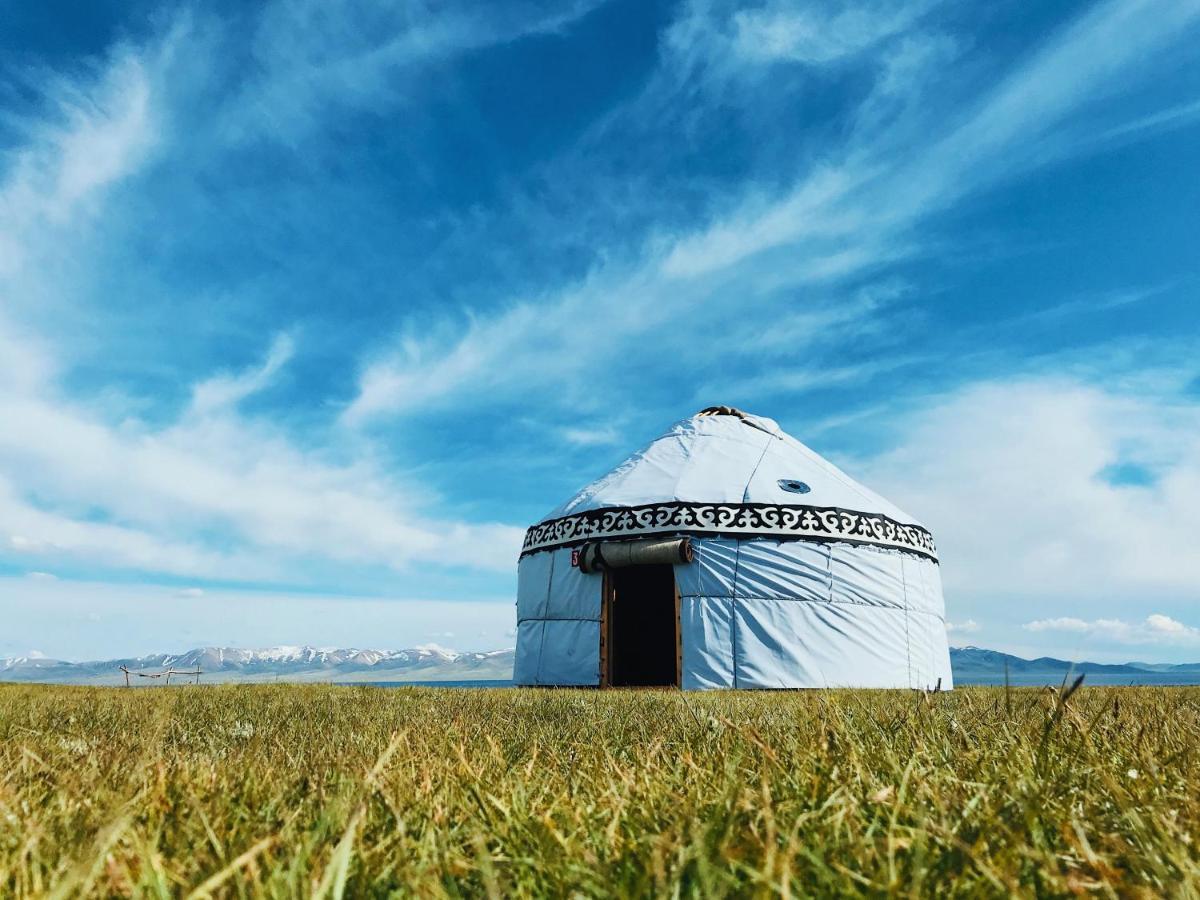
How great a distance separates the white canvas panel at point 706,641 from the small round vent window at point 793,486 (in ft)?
6.10

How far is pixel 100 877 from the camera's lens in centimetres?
71

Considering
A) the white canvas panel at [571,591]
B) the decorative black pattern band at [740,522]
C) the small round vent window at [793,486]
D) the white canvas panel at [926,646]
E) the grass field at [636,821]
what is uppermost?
the small round vent window at [793,486]

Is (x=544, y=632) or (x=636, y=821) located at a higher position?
(x=544, y=632)

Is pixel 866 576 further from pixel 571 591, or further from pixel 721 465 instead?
pixel 571 591

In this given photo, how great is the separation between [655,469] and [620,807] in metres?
10.4

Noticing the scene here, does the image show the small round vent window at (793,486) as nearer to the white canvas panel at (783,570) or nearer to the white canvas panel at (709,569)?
the white canvas panel at (783,570)

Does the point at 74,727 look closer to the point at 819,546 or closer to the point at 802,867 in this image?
the point at 802,867

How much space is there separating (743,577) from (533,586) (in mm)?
3104

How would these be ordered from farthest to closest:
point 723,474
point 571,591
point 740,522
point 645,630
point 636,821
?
point 645,630, point 723,474, point 571,591, point 740,522, point 636,821

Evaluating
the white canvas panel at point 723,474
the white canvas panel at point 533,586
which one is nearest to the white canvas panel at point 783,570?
the white canvas panel at point 723,474

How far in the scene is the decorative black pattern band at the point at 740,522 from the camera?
978 cm

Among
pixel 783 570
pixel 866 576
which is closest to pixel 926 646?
pixel 866 576

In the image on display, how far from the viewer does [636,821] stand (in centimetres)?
100

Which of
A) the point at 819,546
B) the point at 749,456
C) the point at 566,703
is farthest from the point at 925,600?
the point at 566,703
